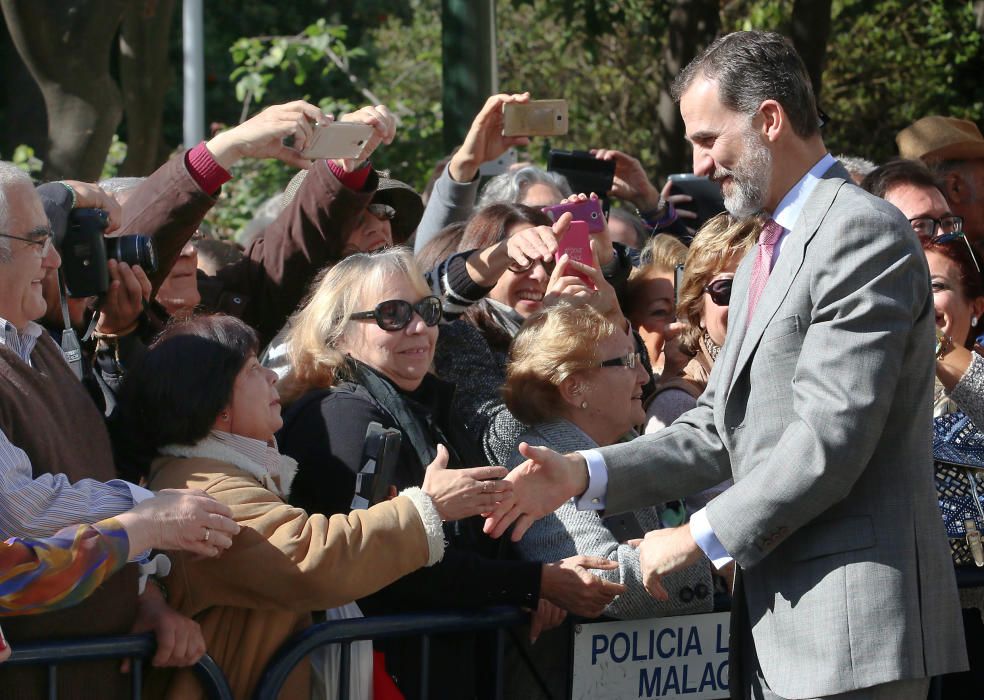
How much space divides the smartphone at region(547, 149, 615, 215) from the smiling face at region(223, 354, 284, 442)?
2733 mm

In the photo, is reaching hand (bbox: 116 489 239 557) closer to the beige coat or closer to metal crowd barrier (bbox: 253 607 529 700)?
the beige coat

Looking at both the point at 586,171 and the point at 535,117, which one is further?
the point at 586,171

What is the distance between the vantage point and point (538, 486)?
3.65m

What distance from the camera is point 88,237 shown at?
3.97 m

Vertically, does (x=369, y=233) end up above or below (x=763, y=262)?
below

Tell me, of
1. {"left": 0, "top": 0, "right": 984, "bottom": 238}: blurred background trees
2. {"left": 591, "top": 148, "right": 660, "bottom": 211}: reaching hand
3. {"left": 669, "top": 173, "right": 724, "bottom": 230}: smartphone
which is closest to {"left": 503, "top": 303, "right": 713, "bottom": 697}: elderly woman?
{"left": 591, "top": 148, "right": 660, "bottom": 211}: reaching hand

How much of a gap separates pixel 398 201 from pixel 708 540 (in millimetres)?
3118

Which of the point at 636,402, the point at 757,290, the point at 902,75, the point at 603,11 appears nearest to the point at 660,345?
the point at 636,402

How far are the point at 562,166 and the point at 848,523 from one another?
3406mm

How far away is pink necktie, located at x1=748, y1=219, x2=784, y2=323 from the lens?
3.37 metres

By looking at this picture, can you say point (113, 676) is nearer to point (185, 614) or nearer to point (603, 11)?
point (185, 614)

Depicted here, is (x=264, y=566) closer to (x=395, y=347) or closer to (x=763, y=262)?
(x=395, y=347)

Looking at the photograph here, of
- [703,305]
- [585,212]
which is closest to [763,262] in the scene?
[703,305]

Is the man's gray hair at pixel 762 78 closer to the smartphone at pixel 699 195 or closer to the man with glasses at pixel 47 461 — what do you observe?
the man with glasses at pixel 47 461
